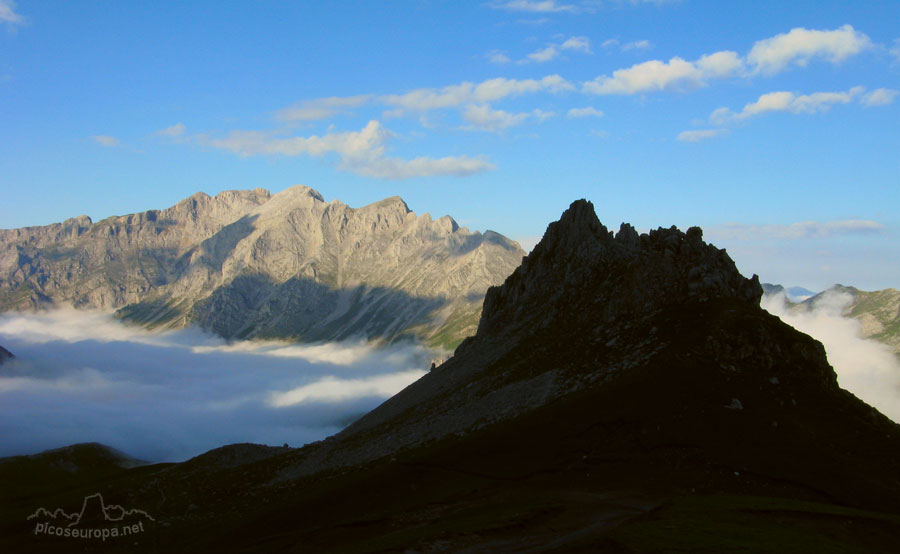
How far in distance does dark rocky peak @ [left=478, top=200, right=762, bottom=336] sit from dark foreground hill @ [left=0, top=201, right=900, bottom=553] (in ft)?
1.19

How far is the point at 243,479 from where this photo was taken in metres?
102

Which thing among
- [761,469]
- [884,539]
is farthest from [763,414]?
[884,539]

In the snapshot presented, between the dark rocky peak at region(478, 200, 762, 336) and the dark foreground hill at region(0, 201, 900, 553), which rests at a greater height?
the dark rocky peak at region(478, 200, 762, 336)

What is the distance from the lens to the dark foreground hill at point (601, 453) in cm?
5241

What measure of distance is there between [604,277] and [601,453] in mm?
42367

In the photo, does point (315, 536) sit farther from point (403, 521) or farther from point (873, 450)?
point (873, 450)

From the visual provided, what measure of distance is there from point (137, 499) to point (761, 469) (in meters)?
94.9

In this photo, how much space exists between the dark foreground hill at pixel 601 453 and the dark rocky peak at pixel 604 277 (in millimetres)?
363

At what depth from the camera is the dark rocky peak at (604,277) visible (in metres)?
95.9

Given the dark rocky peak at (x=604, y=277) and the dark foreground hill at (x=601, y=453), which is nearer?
the dark foreground hill at (x=601, y=453)

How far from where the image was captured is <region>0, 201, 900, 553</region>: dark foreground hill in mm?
52406

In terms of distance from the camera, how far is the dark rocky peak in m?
95.9

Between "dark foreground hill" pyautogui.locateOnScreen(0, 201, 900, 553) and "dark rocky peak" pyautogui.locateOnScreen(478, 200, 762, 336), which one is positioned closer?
"dark foreground hill" pyautogui.locateOnScreen(0, 201, 900, 553)

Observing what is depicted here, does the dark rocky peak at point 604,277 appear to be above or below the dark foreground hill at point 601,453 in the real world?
above
